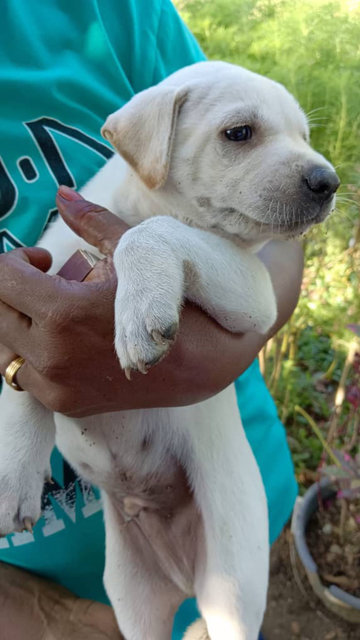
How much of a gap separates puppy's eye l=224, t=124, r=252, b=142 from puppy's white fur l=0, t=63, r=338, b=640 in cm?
1

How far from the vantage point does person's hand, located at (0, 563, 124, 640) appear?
1.89 metres

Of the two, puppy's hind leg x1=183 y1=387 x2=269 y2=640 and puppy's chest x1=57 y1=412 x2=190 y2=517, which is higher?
puppy's chest x1=57 y1=412 x2=190 y2=517

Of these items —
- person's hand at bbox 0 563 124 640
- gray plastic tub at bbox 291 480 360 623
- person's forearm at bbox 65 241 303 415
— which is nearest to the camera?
person's forearm at bbox 65 241 303 415

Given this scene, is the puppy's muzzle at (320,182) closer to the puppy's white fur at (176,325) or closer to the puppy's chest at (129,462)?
the puppy's white fur at (176,325)

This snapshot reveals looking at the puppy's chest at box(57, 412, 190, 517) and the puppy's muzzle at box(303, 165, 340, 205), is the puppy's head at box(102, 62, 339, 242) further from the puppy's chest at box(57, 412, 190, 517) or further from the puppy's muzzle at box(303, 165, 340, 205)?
the puppy's chest at box(57, 412, 190, 517)

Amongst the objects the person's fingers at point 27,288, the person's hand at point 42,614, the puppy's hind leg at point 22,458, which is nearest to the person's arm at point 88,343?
the person's fingers at point 27,288

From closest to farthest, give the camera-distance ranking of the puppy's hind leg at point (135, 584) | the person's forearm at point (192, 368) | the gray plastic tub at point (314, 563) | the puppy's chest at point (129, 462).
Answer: the person's forearm at point (192, 368)
the puppy's chest at point (129, 462)
the puppy's hind leg at point (135, 584)
the gray plastic tub at point (314, 563)

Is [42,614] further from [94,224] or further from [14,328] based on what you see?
[94,224]

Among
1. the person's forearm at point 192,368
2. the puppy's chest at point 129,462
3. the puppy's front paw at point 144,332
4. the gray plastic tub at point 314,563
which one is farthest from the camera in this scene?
the gray plastic tub at point 314,563

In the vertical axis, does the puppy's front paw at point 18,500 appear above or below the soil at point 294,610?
above

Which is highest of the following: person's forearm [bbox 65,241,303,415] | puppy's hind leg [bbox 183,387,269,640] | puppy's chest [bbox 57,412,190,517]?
person's forearm [bbox 65,241,303,415]

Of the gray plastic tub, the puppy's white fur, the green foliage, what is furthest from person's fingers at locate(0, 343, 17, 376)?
the gray plastic tub

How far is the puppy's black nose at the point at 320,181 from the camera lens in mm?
1238

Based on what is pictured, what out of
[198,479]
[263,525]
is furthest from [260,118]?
[263,525]
